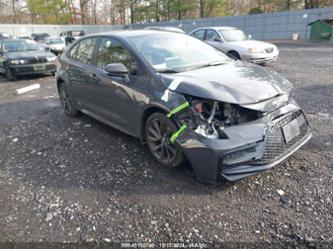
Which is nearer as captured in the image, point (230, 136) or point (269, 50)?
point (230, 136)

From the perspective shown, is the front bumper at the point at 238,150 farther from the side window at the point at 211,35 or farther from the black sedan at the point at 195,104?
the side window at the point at 211,35

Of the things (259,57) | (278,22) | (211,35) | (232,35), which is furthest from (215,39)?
(278,22)

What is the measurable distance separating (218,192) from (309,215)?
86 cm

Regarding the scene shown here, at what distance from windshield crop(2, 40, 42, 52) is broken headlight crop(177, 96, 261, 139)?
9.92 meters

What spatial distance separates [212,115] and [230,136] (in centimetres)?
30

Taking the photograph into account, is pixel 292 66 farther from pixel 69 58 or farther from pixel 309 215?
pixel 309 215

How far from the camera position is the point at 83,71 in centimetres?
454

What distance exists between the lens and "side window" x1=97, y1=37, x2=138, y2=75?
359 centimetres

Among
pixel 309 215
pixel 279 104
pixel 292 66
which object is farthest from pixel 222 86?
pixel 292 66

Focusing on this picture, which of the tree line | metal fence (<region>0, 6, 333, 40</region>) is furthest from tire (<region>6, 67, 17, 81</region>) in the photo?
the tree line

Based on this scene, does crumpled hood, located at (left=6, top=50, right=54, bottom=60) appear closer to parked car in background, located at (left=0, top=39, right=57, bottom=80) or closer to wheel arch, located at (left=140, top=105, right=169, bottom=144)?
parked car in background, located at (left=0, top=39, right=57, bottom=80)

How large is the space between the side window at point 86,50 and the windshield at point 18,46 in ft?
22.9

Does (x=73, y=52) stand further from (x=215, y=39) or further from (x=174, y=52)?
(x=215, y=39)

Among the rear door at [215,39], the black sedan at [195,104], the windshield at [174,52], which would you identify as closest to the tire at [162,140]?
the black sedan at [195,104]
